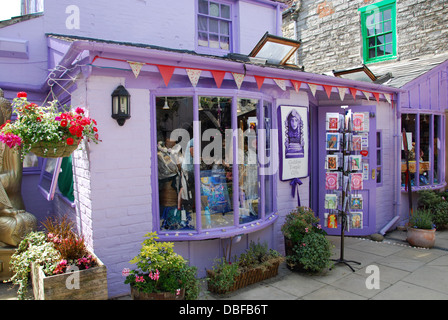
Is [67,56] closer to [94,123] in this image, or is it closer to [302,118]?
[94,123]

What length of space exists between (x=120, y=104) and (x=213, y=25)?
15.6 feet

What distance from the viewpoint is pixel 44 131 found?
379 cm

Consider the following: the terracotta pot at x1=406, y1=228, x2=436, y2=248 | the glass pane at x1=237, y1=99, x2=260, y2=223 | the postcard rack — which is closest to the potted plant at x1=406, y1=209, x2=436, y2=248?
the terracotta pot at x1=406, y1=228, x2=436, y2=248

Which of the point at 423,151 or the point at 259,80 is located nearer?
the point at 259,80

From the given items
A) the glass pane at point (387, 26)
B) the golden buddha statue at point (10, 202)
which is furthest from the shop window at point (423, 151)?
the golden buddha statue at point (10, 202)

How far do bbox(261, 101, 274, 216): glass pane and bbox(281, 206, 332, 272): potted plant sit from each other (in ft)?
1.24

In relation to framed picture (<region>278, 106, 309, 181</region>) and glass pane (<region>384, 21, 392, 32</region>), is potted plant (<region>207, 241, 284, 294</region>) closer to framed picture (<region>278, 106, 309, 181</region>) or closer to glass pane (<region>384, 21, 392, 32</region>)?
framed picture (<region>278, 106, 309, 181</region>)

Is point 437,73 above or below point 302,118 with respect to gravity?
above

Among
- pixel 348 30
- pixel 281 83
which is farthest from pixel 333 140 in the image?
pixel 348 30

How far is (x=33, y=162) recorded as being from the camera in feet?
Result: 22.1

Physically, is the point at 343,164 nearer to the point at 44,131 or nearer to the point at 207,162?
the point at 207,162

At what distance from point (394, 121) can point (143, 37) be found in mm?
5799

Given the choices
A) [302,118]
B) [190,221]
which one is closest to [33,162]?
[190,221]

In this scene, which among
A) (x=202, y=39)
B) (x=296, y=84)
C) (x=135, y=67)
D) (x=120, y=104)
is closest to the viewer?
(x=135, y=67)
